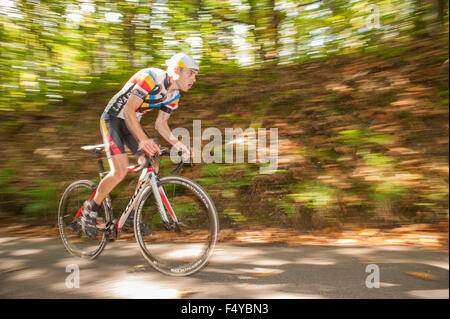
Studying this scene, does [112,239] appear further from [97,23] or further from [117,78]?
[97,23]

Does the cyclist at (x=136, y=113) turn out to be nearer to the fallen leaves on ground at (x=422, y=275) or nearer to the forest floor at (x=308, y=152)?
the forest floor at (x=308, y=152)

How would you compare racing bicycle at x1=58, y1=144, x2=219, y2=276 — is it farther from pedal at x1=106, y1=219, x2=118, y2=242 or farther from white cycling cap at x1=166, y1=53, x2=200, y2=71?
white cycling cap at x1=166, y1=53, x2=200, y2=71

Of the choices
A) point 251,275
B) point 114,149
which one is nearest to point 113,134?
point 114,149

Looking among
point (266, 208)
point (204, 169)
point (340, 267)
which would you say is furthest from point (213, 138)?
point (340, 267)

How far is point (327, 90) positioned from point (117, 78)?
142 inches

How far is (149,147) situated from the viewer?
3031 mm

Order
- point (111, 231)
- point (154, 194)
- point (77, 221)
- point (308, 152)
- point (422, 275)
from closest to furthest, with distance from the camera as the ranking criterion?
point (422, 275)
point (154, 194)
point (111, 231)
point (77, 221)
point (308, 152)

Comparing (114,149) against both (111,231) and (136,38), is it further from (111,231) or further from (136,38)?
(136,38)

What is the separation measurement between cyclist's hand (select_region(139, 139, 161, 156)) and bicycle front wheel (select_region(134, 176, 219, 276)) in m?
0.30

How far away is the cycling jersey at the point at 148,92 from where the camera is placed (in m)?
3.02

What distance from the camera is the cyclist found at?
9.90ft

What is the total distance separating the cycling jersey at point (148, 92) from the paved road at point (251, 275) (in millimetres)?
1646

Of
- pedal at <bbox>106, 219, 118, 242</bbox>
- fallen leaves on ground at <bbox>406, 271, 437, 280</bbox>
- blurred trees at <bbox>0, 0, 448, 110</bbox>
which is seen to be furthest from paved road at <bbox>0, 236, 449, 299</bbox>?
blurred trees at <bbox>0, 0, 448, 110</bbox>

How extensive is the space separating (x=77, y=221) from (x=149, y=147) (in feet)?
4.94
